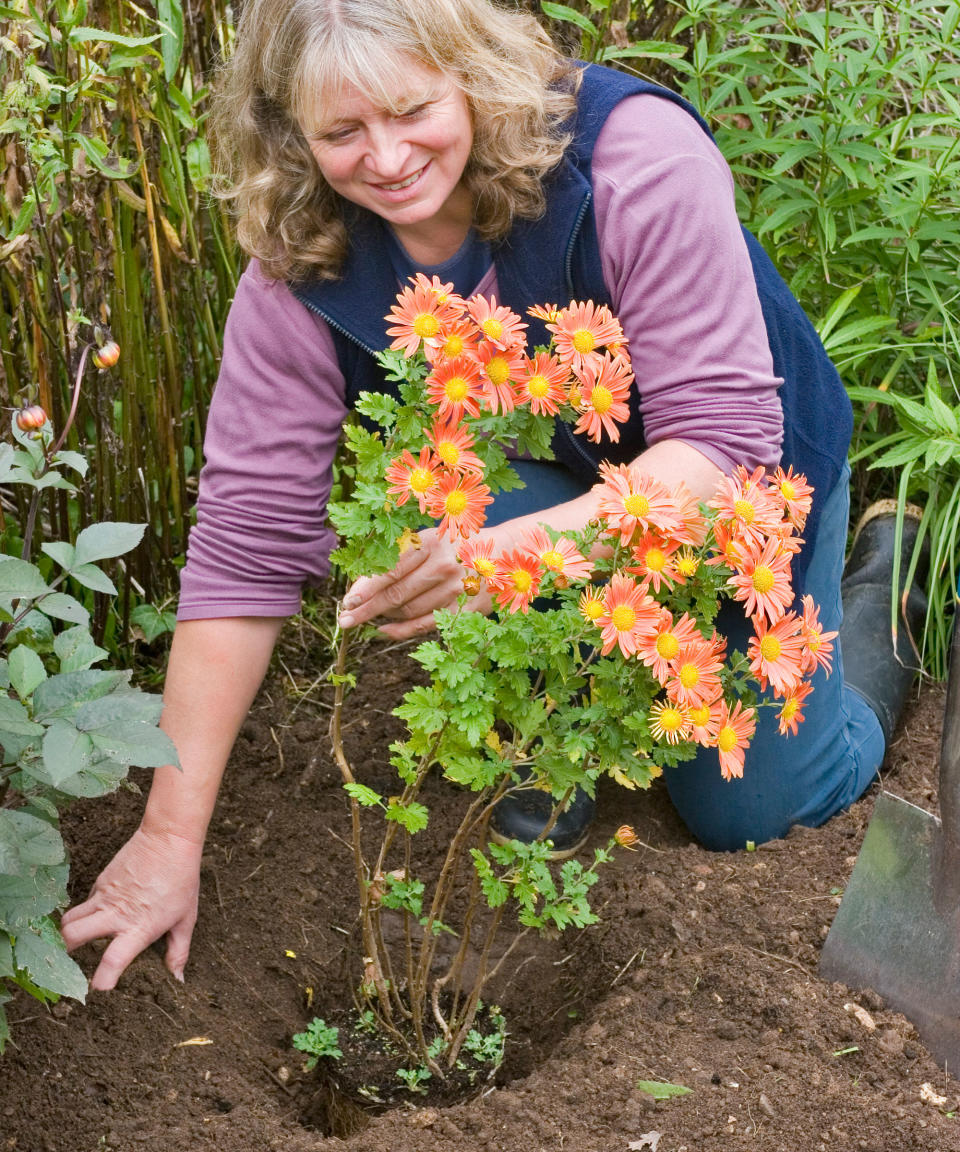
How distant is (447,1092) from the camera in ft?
4.99

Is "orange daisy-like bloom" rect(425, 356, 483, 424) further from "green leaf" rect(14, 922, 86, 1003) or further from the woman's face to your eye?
"green leaf" rect(14, 922, 86, 1003)

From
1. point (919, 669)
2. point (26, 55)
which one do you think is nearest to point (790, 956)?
point (919, 669)

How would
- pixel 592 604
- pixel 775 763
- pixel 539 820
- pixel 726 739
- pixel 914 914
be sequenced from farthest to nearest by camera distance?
pixel 539 820 < pixel 775 763 < pixel 914 914 < pixel 726 739 < pixel 592 604

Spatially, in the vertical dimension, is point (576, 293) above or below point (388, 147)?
below

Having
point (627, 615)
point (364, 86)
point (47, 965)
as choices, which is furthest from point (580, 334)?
point (47, 965)

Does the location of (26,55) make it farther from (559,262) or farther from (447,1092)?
(447,1092)

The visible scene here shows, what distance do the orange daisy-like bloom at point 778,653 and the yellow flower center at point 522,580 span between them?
220 mm

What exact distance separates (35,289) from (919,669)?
166 cm

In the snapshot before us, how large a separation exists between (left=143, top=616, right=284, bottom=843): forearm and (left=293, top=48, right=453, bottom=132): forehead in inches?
25.6

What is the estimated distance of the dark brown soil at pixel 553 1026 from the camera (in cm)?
137

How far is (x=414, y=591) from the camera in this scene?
1.38 meters

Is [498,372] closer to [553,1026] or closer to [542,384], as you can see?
[542,384]

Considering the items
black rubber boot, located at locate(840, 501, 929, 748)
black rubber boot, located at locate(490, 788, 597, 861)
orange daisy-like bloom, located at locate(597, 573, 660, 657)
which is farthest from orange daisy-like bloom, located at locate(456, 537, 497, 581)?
black rubber boot, located at locate(840, 501, 929, 748)

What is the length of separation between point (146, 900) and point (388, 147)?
3.21 ft
